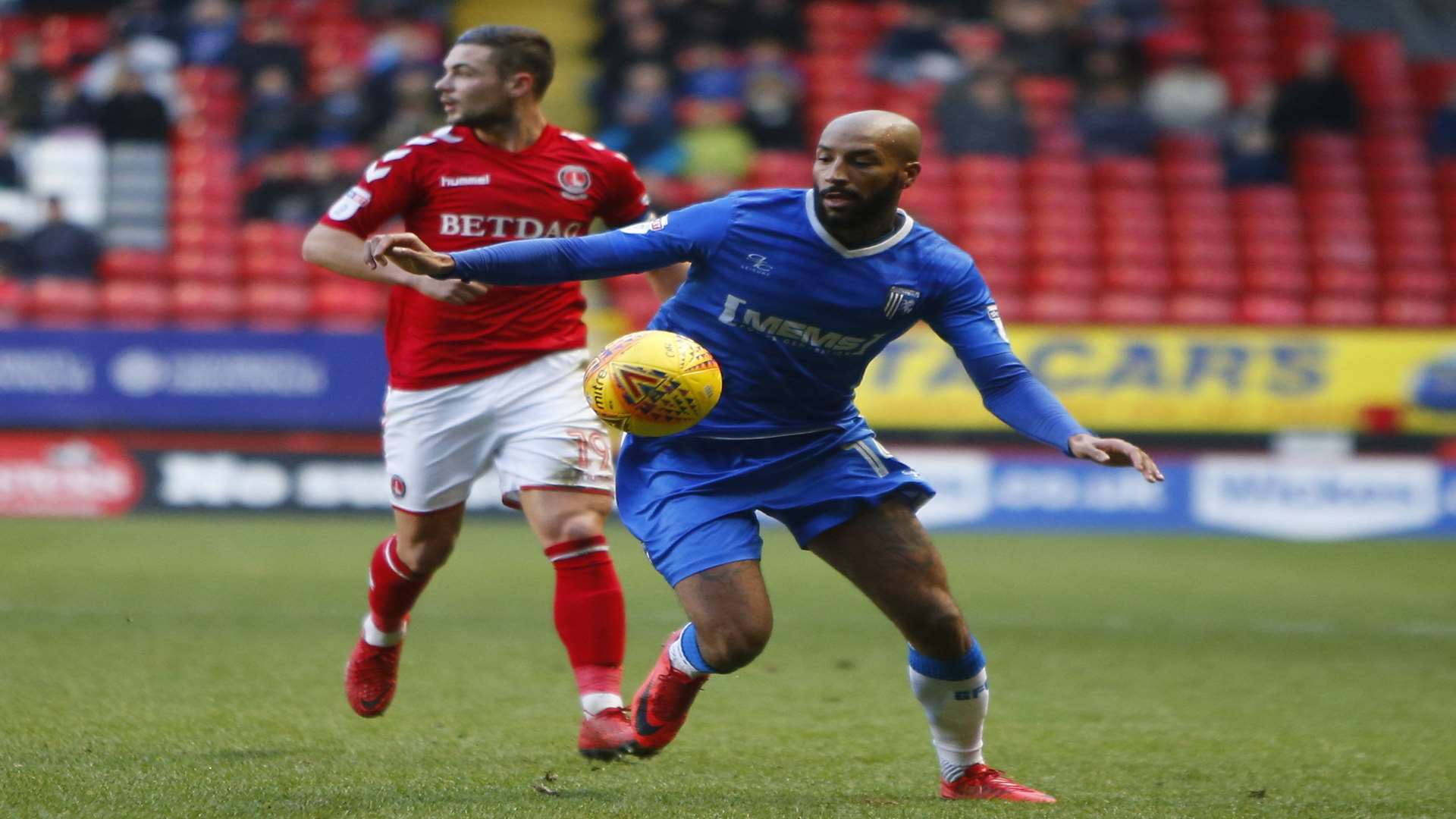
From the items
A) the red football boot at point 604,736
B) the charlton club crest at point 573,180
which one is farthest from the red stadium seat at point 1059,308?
the red football boot at point 604,736

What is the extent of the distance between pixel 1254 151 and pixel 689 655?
1319cm

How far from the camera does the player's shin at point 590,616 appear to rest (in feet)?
17.4

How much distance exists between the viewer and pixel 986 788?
4996 mm

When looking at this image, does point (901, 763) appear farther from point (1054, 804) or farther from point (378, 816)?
point (378, 816)

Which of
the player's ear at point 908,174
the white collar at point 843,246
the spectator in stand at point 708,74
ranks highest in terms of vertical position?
the spectator in stand at point 708,74

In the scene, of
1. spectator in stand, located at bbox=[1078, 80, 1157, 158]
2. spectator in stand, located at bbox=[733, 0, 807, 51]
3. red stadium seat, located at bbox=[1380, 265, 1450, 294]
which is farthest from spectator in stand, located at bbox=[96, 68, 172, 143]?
red stadium seat, located at bbox=[1380, 265, 1450, 294]

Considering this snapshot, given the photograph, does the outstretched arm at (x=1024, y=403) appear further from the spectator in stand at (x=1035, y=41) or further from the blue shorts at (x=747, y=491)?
the spectator in stand at (x=1035, y=41)

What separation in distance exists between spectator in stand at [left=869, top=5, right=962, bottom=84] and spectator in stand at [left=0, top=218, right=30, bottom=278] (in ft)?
25.6

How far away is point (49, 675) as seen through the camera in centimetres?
673

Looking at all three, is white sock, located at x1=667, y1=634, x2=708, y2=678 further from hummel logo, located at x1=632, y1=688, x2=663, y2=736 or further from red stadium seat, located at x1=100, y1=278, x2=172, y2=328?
red stadium seat, located at x1=100, y1=278, x2=172, y2=328

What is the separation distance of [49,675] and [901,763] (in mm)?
3256

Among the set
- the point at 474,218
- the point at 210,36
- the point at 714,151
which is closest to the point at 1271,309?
the point at 714,151

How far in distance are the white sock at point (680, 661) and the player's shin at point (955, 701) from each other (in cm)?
60

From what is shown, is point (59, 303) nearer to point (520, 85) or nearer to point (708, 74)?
point (708, 74)
